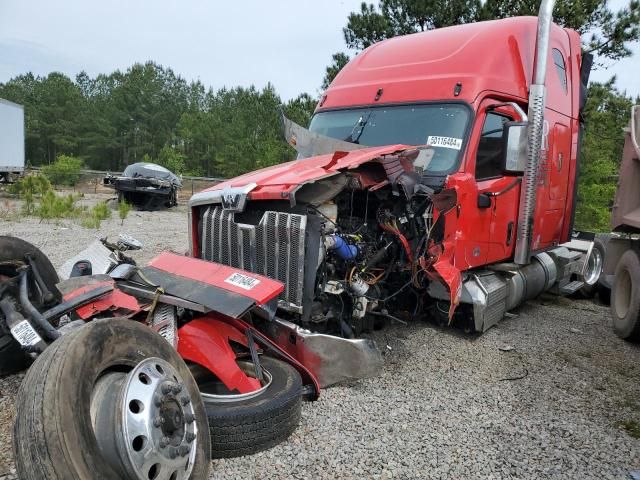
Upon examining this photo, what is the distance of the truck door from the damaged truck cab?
19mm

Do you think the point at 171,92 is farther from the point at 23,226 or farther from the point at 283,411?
the point at 283,411

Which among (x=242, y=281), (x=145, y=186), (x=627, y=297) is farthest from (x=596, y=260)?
(x=145, y=186)

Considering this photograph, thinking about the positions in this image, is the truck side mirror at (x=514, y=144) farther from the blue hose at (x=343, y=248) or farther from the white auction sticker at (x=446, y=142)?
the blue hose at (x=343, y=248)

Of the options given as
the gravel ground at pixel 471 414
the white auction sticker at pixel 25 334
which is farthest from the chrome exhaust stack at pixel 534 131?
the white auction sticker at pixel 25 334

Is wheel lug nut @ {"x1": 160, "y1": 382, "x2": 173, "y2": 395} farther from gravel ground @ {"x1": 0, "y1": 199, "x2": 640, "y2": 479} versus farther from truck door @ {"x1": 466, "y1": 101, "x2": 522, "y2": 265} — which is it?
truck door @ {"x1": 466, "y1": 101, "x2": 522, "y2": 265}

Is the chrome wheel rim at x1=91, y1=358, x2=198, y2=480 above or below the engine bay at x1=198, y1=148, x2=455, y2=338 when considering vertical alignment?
below

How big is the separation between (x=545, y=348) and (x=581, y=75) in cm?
387

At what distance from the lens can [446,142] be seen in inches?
201

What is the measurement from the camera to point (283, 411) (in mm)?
3205

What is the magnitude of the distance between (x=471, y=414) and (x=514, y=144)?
8.50ft

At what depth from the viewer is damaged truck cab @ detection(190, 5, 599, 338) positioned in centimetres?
423

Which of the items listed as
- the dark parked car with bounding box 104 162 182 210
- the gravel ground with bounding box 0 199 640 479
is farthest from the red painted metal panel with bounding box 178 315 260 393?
the dark parked car with bounding box 104 162 182 210

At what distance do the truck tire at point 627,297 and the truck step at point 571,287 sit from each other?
34.3 inches

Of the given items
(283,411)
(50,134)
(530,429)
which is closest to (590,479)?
(530,429)
